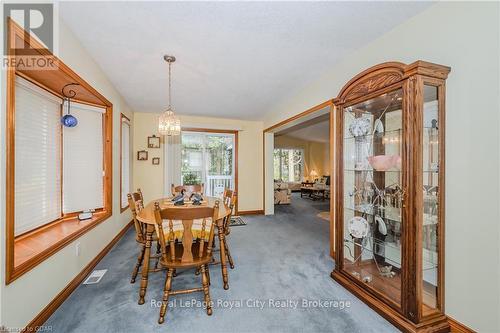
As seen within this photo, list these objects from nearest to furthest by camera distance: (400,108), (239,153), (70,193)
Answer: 1. (400,108)
2. (70,193)
3. (239,153)

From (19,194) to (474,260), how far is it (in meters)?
3.71

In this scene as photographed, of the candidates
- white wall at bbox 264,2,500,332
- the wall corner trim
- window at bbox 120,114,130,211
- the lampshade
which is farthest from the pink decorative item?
window at bbox 120,114,130,211

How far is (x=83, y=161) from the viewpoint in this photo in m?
2.88

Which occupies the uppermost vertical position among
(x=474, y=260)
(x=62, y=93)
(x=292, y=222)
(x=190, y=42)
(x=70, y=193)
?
(x=190, y=42)

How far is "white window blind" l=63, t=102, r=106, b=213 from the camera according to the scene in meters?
2.70

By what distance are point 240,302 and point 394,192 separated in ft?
5.60

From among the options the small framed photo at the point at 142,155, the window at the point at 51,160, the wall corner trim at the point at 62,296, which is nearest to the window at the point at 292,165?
the small framed photo at the point at 142,155

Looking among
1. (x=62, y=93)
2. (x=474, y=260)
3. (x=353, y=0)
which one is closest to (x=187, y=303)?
(x=474, y=260)

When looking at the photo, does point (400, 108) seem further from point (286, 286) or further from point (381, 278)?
point (286, 286)

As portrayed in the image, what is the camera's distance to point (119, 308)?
187cm

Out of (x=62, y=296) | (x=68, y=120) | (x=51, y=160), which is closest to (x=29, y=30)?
(x=68, y=120)

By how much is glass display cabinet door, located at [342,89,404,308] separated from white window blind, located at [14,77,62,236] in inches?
124

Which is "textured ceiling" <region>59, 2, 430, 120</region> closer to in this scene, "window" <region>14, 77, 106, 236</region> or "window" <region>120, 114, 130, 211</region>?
"window" <region>14, 77, 106, 236</region>

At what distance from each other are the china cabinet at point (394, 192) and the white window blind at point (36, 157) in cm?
310
